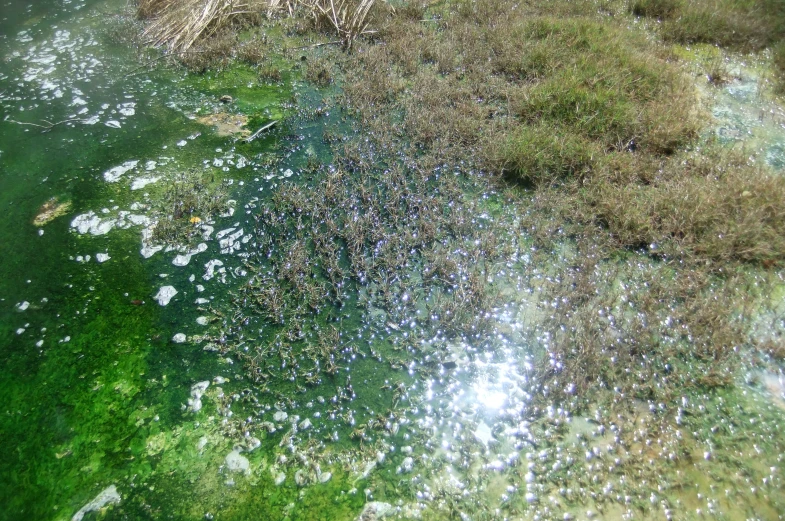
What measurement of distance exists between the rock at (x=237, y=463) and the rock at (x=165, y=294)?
4.70ft

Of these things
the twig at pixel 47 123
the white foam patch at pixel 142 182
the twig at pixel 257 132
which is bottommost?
the white foam patch at pixel 142 182

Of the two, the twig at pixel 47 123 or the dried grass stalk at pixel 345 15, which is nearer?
the twig at pixel 47 123

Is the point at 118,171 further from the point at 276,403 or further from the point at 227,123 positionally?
the point at 276,403

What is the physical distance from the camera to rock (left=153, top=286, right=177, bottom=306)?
12.8 feet

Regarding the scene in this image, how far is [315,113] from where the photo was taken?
5.77 m

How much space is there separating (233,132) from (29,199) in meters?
2.04

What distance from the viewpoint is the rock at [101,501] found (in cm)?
280

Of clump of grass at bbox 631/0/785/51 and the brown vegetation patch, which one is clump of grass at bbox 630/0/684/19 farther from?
the brown vegetation patch

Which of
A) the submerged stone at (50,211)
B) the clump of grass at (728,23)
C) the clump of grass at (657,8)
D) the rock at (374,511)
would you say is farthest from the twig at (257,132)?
the clump of grass at (657,8)

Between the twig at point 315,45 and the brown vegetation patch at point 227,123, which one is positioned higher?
the twig at point 315,45

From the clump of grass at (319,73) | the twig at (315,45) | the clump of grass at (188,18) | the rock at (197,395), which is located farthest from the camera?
the twig at (315,45)

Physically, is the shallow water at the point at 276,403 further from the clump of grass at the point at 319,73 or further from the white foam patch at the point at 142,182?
the clump of grass at the point at 319,73

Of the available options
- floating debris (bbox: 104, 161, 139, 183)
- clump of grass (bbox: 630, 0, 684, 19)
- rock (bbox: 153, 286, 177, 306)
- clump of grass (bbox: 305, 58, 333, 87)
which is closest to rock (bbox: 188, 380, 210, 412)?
rock (bbox: 153, 286, 177, 306)

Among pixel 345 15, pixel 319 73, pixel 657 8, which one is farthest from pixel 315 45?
pixel 657 8
